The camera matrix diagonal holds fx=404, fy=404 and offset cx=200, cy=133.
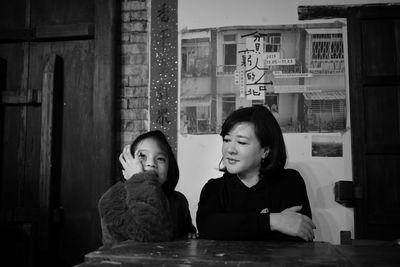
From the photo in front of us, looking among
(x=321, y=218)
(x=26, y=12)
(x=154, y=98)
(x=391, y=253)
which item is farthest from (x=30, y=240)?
(x=391, y=253)

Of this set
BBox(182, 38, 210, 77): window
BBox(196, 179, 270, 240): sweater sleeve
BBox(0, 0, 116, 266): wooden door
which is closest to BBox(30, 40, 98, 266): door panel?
BBox(0, 0, 116, 266): wooden door

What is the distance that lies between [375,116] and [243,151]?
1.43 m

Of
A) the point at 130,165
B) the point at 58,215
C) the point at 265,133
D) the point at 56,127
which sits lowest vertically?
the point at 58,215

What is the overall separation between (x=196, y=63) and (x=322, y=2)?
0.98m

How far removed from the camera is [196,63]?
9.52 feet

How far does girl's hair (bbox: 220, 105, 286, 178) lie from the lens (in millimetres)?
1762

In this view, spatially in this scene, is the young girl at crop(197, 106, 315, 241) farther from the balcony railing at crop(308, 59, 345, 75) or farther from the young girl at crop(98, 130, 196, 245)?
the balcony railing at crop(308, 59, 345, 75)

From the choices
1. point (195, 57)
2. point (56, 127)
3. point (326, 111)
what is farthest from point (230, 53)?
point (56, 127)

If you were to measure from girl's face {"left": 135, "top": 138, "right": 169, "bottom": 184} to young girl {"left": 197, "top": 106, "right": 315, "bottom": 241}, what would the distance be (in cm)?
23

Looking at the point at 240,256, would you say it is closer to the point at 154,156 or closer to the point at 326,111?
the point at 154,156

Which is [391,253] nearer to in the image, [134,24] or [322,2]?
[322,2]

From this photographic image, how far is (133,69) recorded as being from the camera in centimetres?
294

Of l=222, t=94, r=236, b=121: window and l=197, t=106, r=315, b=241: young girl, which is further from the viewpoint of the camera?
l=222, t=94, r=236, b=121: window

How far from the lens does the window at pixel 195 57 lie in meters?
2.89
